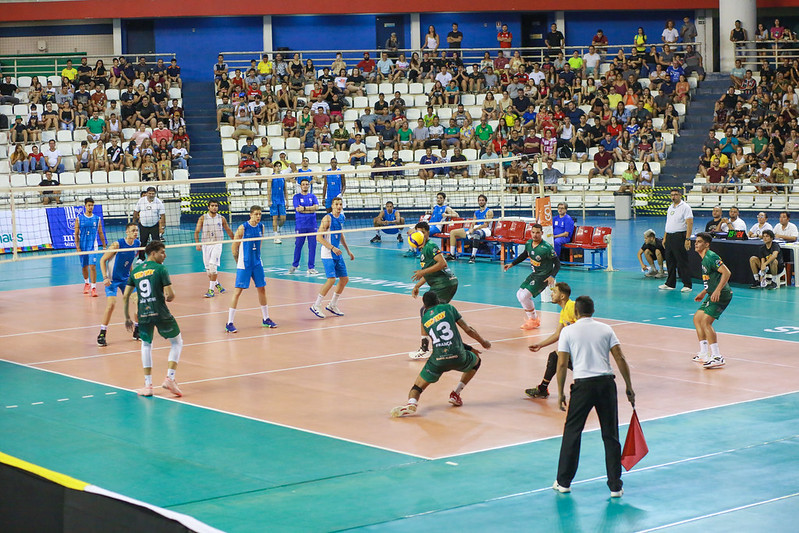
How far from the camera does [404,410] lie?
13.5m

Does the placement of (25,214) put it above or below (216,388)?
above

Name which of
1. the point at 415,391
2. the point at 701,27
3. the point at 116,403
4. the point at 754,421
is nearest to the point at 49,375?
the point at 116,403

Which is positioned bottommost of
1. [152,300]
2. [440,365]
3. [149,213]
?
[440,365]

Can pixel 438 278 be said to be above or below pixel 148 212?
below

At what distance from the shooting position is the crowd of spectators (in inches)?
1521

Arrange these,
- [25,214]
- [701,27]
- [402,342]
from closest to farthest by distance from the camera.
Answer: [402,342] < [25,214] < [701,27]

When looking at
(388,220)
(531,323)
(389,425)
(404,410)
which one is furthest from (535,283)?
(388,220)

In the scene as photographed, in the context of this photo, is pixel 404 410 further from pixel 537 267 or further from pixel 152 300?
pixel 537 267

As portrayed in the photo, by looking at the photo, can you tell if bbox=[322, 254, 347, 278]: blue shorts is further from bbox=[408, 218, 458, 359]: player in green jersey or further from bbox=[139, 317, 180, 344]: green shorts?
bbox=[139, 317, 180, 344]: green shorts

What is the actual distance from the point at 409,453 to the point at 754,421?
4.29 metres

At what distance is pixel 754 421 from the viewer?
1306 cm

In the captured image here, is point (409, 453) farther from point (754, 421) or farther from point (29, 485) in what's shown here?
point (29, 485)

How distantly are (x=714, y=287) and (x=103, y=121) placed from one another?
97.4 feet

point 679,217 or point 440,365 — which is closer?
point 440,365
